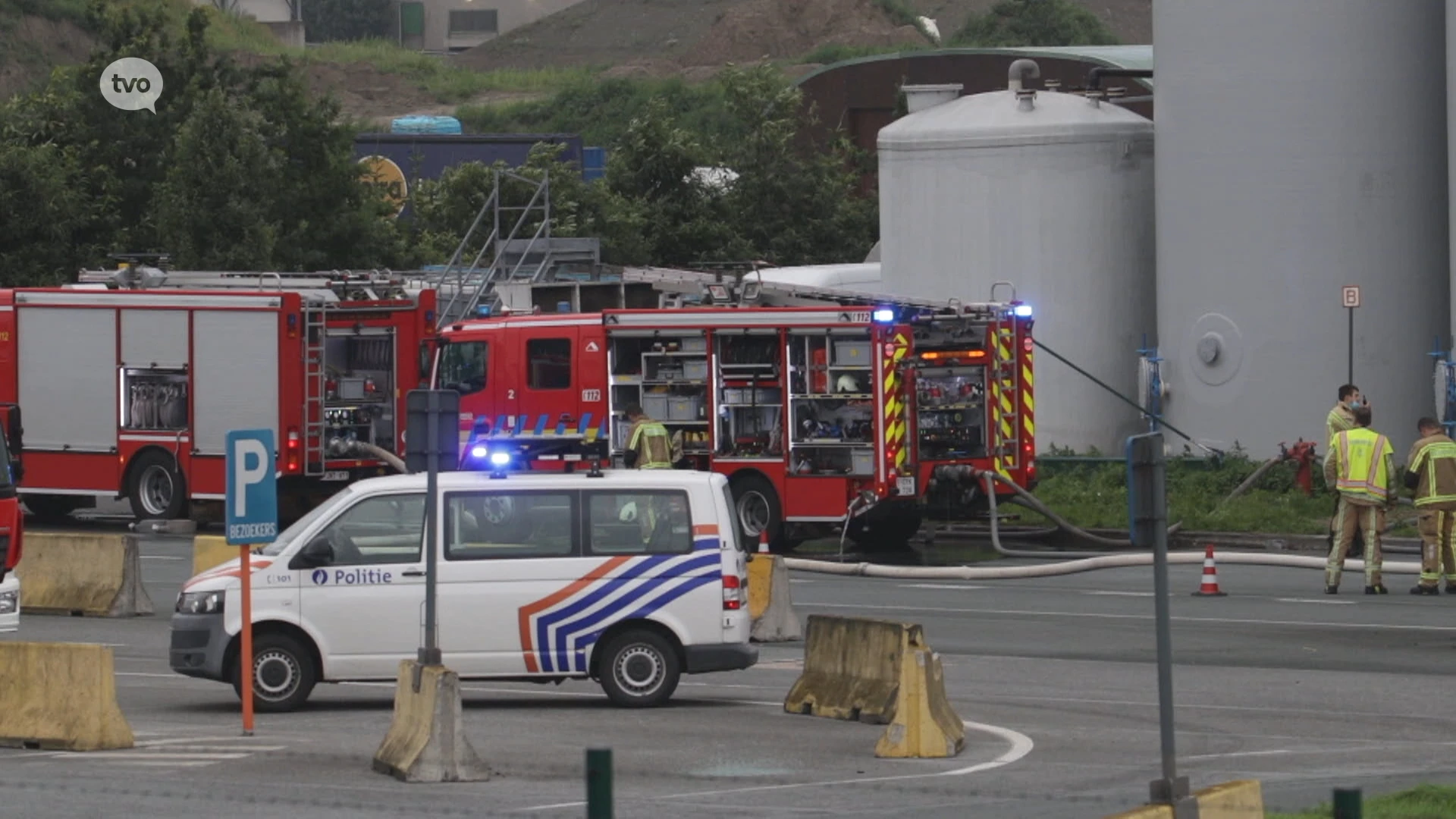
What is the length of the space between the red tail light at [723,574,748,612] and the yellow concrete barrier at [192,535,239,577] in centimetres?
677

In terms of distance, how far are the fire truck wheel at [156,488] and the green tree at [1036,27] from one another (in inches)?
2874

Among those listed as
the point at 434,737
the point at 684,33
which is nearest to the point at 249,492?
the point at 434,737

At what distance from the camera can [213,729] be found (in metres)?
13.6

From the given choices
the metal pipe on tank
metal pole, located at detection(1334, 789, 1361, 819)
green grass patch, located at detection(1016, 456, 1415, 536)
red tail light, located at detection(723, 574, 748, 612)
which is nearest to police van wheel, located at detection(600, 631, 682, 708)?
red tail light, located at detection(723, 574, 748, 612)

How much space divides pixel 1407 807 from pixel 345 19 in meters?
136

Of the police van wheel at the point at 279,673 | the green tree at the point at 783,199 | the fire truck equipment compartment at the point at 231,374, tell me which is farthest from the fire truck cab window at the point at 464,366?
the green tree at the point at 783,199

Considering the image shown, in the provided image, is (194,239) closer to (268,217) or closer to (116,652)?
(268,217)

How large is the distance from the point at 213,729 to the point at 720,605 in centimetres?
329

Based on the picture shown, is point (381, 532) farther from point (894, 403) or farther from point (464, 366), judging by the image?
point (464, 366)

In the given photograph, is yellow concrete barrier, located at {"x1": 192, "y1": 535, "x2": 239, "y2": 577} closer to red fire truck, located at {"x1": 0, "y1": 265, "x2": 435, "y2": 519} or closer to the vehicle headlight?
the vehicle headlight

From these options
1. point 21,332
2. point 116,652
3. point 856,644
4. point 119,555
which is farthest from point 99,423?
point 856,644

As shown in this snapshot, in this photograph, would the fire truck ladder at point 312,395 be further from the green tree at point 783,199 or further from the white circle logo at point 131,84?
the green tree at point 783,199

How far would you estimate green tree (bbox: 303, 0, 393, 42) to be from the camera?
457 feet

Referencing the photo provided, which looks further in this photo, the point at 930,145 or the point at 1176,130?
the point at 930,145
